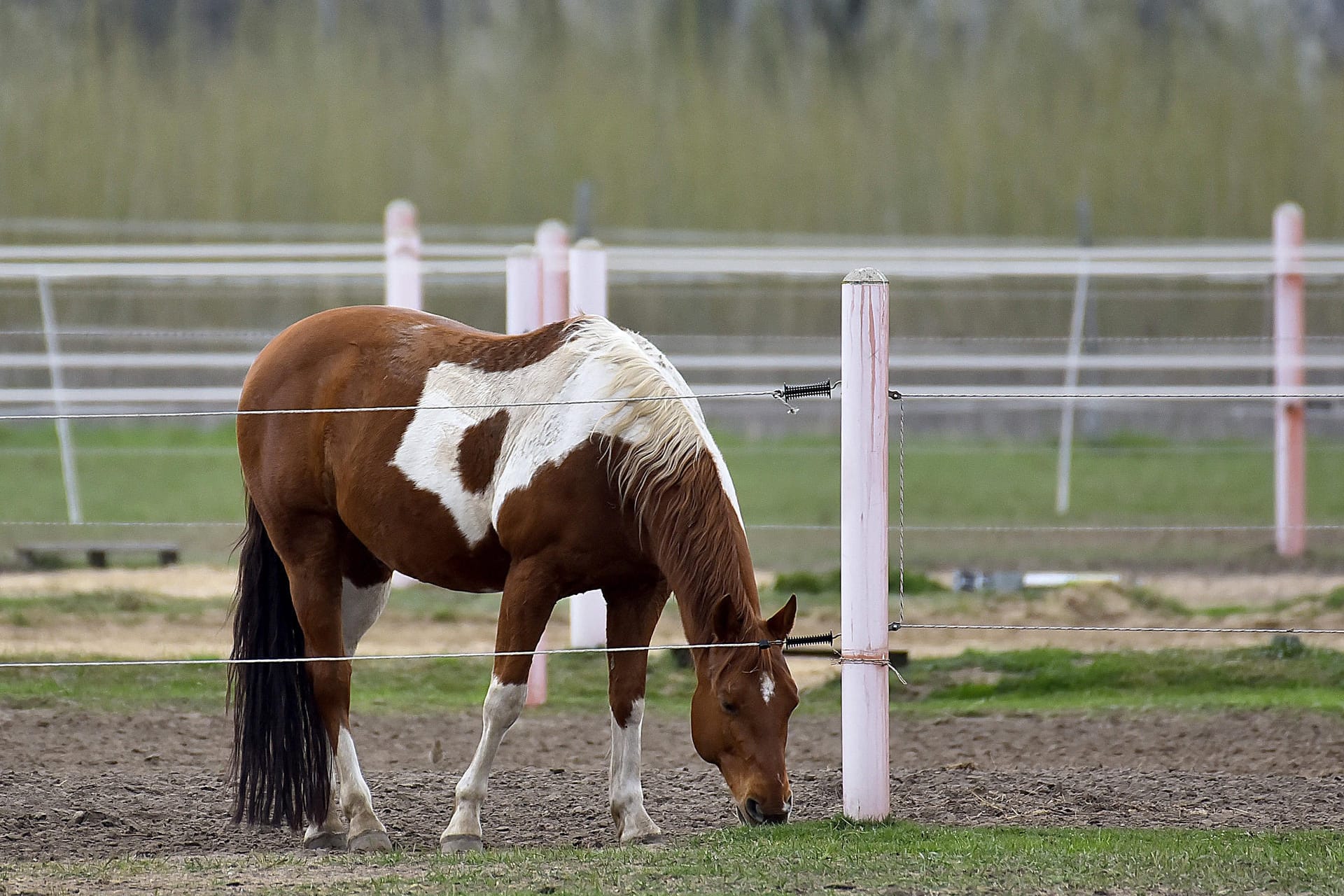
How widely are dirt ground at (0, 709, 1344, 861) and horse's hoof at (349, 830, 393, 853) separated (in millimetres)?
92

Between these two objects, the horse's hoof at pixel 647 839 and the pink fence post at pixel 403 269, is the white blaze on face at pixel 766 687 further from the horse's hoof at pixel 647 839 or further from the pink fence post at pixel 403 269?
the pink fence post at pixel 403 269

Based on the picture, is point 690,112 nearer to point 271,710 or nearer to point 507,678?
point 271,710

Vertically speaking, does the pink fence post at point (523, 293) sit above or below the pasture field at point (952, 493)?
above

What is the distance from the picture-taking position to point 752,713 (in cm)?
344

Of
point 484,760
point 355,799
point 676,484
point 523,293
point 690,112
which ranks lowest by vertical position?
point 355,799

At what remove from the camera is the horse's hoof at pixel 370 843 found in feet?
12.6

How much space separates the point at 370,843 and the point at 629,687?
77 centimetres

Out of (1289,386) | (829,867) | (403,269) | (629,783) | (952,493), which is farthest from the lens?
(952,493)

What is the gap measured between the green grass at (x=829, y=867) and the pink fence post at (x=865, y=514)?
28 cm

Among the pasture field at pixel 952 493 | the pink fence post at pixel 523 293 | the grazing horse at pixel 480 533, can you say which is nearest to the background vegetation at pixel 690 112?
the pasture field at pixel 952 493

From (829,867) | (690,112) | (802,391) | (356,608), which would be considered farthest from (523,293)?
(690,112)

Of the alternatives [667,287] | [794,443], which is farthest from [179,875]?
[667,287]

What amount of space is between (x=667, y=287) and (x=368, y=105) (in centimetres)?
445

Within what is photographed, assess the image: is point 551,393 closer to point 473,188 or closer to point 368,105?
point 473,188
